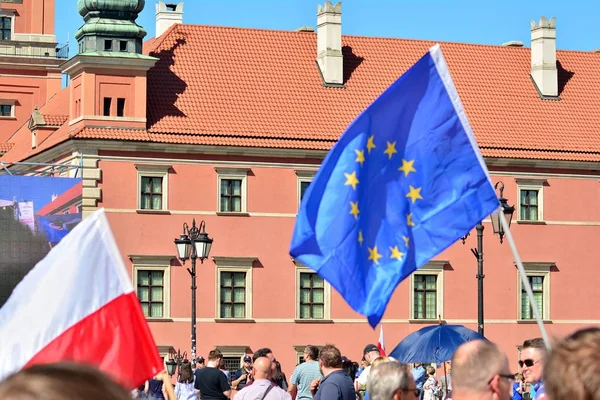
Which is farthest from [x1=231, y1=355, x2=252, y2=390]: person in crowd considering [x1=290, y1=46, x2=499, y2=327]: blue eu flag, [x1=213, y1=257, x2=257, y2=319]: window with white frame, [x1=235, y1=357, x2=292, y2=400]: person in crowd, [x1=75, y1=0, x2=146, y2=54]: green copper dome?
[x1=75, y1=0, x2=146, y2=54]: green copper dome

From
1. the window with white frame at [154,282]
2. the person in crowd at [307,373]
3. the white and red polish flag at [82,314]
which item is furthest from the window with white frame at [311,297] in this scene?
the white and red polish flag at [82,314]

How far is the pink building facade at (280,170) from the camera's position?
139ft

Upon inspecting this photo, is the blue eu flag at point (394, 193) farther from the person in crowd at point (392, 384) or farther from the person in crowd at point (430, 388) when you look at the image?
the person in crowd at point (430, 388)

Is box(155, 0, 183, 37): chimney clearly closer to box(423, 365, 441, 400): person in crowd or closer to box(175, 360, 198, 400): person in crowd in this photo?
box(423, 365, 441, 400): person in crowd

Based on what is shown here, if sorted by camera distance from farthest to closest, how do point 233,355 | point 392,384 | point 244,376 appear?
point 233,355 → point 244,376 → point 392,384

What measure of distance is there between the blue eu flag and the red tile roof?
3485cm

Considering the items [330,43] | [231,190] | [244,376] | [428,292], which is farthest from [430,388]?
[330,43]

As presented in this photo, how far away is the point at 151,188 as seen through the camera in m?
42.9

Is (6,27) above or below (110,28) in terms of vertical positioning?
above

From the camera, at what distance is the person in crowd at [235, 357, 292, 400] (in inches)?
437

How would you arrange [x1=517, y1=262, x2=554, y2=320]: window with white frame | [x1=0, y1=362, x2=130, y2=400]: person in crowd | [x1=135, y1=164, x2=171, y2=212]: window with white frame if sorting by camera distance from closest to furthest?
[x1=0, y1=362, x2=130, y2=400]: person in crowd
[x1=135, y1=164, x2=171, y2=212]: window with white frame
[x1=517, y1=262, x2=554, y2=320]: window with white frame

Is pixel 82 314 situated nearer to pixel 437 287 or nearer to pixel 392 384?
pixel 392 384

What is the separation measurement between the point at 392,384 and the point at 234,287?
37240 mm

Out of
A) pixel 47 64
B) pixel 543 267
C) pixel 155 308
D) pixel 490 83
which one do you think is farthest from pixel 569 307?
pixel 47 64
